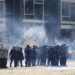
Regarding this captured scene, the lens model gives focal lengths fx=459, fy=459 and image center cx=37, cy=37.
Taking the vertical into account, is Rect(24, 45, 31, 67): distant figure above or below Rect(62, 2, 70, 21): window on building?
below

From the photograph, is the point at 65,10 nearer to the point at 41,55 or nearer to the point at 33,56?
the point at 41,55

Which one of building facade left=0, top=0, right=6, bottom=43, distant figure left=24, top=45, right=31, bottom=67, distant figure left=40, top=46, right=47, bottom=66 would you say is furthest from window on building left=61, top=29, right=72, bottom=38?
building facade left=0, top=0, right=6, bottom=43

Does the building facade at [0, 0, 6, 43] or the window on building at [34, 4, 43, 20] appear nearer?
the building facade at [0, 0, 6, 43]

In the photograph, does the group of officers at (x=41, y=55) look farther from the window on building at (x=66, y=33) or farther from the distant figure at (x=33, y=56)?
the window on building at (x=66, y=33)

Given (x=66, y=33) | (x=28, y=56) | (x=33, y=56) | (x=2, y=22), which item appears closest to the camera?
(x=2, y=22)

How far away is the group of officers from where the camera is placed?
24.9 meters

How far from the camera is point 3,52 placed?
24906mm

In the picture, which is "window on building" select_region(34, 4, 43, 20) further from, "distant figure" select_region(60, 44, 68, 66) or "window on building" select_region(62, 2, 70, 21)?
"distant figure" select_region(60, 44, 68, 66)

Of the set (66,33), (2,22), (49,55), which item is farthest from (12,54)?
(66,33)

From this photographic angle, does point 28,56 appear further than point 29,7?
No

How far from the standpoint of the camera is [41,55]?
25141 millimetres

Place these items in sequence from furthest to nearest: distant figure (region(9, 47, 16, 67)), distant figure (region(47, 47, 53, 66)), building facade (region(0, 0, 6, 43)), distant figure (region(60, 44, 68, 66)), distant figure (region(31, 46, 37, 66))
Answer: distant figure (region(60, 44, 68, 66)), distant figure (region(47, 47, 53, 66)), distant figure (region(31, 46, 37, 66)), distant figure (region(9, 47, 16, 67)), building facade (region(0, 0, 6, 43))

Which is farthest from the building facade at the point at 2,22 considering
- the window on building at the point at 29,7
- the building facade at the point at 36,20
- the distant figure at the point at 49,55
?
the distant figure at the point at 49,55

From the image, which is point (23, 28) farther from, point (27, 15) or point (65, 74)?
point (65, 74)
